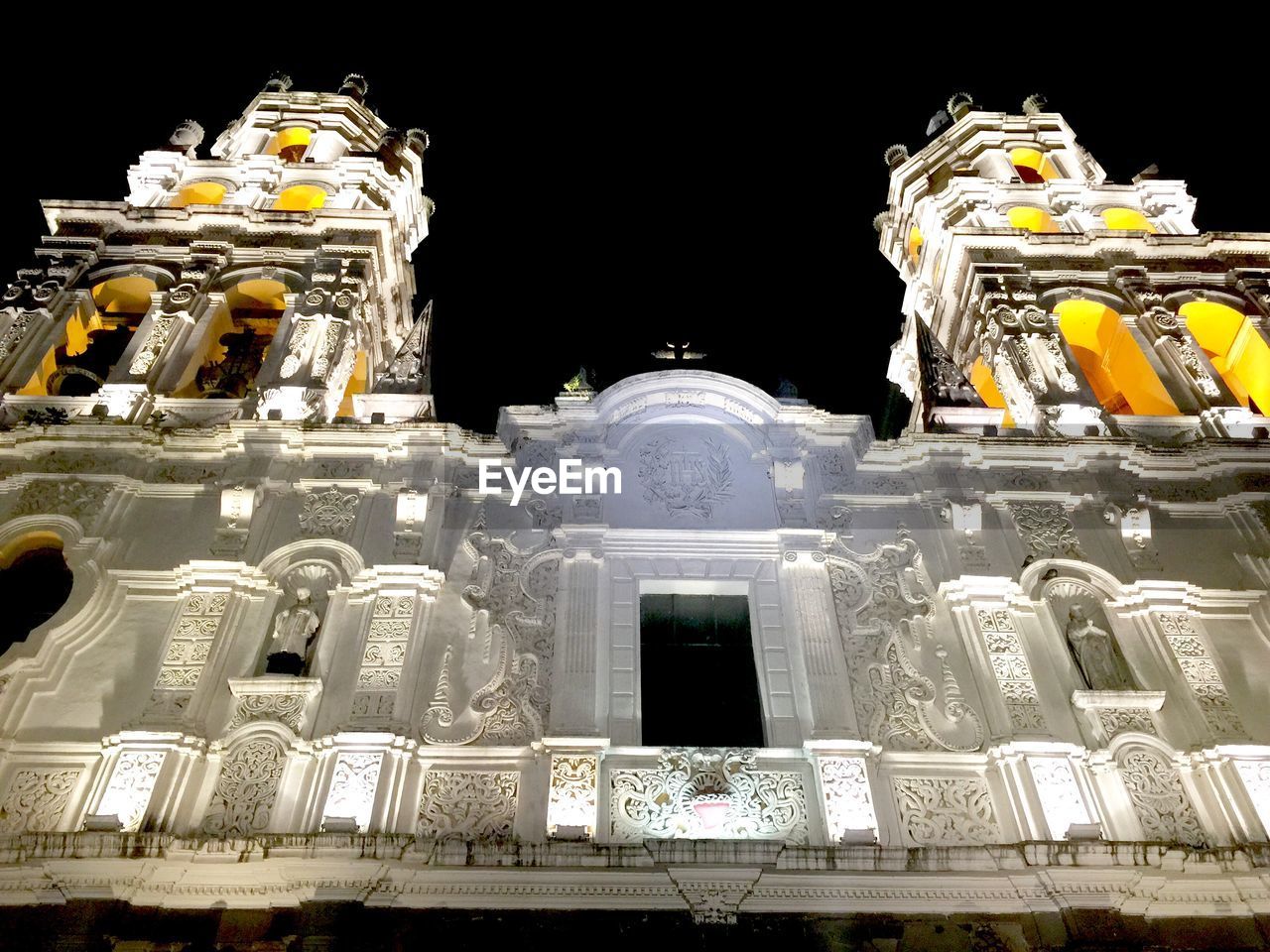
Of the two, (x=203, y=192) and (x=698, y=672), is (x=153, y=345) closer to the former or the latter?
(x=203, y=192)

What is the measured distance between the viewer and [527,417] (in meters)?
17.1

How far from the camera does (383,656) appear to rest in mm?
13398

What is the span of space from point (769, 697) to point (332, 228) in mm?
14511

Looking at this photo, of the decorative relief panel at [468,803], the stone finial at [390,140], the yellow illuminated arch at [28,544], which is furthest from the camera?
the stone finial at [390,140]

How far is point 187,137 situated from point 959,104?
2008 centimetres

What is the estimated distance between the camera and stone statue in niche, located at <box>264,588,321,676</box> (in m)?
13.3

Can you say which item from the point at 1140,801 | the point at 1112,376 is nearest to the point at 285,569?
the point at 1140,801

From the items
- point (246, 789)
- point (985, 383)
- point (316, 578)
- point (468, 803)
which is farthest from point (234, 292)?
point (985, 383)

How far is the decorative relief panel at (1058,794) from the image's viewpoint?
39.1 feet

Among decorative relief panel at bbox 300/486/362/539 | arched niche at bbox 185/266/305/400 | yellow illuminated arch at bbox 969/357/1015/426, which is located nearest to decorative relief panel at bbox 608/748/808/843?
decorative relief panel at bbox 300/486/362/539

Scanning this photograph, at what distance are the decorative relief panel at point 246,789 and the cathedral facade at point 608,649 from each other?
0.12ft

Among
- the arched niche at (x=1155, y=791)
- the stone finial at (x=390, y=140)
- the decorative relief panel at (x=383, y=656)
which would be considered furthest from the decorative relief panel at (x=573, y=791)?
the stone finial at (x=390, y=140)

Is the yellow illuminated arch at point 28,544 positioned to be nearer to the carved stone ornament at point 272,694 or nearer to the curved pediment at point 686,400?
the carved stone ornament at point 272,694

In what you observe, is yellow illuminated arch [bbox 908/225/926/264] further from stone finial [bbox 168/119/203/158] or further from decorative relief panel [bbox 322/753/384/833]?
decorative relief panel [bbox 322/753/384/833]
